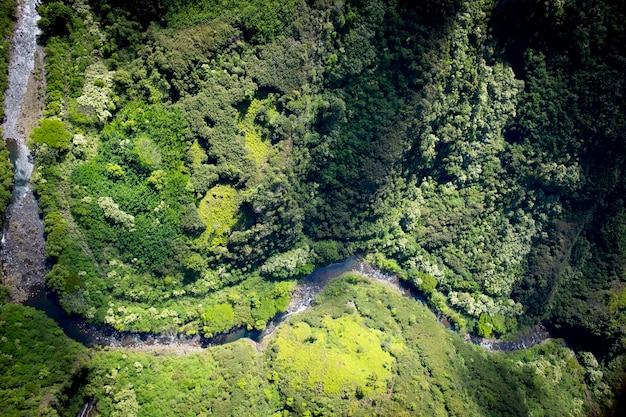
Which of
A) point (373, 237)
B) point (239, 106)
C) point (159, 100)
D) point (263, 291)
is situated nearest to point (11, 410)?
point (263, 291)

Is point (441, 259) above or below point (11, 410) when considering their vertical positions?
above

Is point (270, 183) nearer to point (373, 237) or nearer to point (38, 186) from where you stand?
point (373, 237)

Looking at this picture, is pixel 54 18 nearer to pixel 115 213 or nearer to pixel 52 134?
pixel 52 134

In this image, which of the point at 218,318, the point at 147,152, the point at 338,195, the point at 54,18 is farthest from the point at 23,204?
the point at 338,195

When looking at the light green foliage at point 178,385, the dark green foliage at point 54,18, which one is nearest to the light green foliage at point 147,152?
the dark green foliage at point 54,18

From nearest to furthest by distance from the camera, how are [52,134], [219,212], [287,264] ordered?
1. [52,134]
2. [219,212]
3. [287,264]

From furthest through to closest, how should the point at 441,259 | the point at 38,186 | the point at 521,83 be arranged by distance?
the point at 441,259 < the point at 521,83 < the point at 38,186

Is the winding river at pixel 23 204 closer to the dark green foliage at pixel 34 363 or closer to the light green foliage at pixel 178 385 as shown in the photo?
the dark green foliage at pixel 34 363

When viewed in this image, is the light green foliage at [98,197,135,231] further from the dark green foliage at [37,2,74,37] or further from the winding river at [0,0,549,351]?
the dark green foliage at [37,2,74,37]
